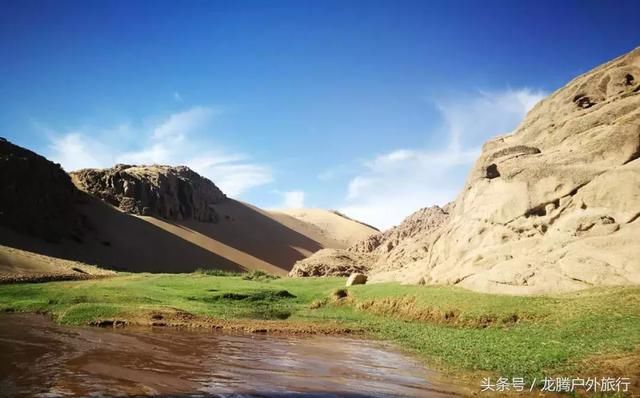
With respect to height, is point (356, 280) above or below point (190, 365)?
above

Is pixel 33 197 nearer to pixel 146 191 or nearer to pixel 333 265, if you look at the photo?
pixel 146 191

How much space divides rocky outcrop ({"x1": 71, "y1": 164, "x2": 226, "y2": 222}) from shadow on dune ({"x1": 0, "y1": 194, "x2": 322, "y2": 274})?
309 centimetres

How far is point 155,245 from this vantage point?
7631 cm

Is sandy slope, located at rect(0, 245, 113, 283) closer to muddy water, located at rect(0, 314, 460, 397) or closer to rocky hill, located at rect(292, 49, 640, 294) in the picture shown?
muddy water, located at rect(0, 314, 460, 397)

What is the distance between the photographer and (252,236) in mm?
114750

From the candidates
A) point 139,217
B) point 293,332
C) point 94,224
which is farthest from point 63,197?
point 293,332

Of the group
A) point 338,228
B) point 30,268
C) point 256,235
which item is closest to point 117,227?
point 30,268

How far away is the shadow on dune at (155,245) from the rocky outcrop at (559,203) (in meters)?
46.4

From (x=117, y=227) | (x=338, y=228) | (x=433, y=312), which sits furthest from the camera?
(x=338, y=228)

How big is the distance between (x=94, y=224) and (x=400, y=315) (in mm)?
61291

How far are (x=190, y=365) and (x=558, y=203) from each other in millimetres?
22631

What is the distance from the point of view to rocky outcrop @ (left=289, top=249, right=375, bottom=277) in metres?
53.2

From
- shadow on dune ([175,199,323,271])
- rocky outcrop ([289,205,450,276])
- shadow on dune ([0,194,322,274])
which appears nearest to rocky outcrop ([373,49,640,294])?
rocky outcrop ([289,205,450,276])

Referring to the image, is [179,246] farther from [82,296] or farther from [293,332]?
[293,332]
